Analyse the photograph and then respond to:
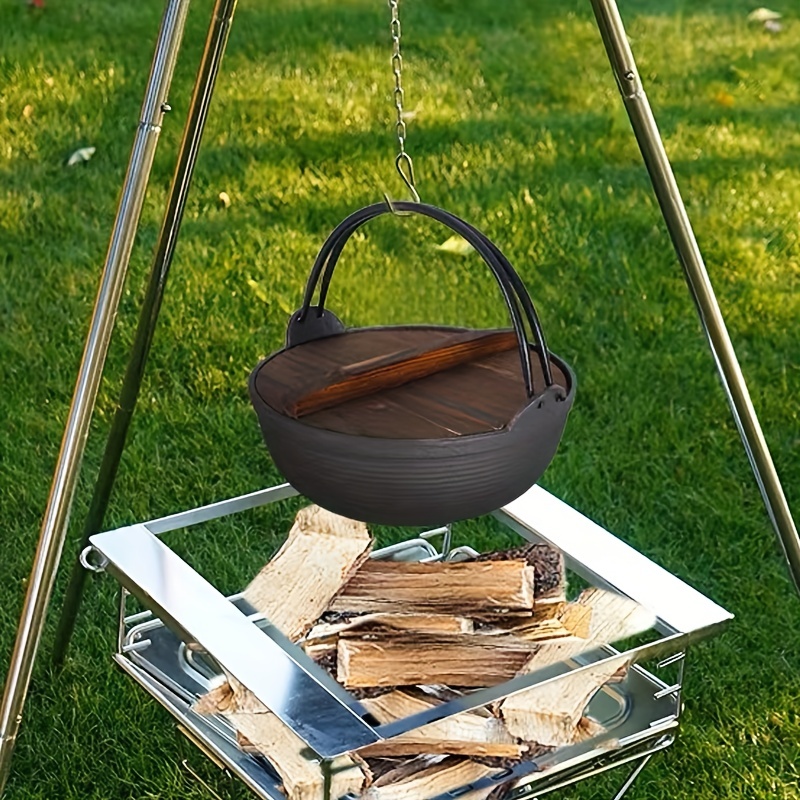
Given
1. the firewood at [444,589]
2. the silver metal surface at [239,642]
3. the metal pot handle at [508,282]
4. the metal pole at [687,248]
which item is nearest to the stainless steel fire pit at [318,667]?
the silver metal surface at [239,642]

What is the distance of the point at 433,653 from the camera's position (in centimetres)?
192

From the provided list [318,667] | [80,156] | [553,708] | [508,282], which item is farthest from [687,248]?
[80,156]

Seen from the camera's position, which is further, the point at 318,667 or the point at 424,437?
the point at 318,667

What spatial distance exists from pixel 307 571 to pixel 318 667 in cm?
21

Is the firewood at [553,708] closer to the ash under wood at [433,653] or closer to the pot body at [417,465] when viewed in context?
the ash under wood at [433,653]

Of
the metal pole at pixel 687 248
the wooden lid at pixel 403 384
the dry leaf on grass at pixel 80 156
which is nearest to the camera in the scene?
the wooden lid at pixel 403 384

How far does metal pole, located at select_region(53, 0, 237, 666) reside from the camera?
6.35 feet

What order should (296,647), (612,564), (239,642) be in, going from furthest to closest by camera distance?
(612,564) → (296,647) → (239,642)

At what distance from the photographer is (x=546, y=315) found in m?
3.53

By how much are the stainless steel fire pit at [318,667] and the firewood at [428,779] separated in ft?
0.05

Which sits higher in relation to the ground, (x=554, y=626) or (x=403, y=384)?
(x=403, y=384)

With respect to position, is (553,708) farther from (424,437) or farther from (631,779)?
(424,437)

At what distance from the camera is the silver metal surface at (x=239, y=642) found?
1.70m

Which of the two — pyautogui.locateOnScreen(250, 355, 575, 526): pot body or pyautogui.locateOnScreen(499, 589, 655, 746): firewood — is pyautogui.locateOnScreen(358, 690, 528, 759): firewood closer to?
pyautogui.locateOnScreen(499, 589, 655, 746): firewood
